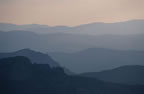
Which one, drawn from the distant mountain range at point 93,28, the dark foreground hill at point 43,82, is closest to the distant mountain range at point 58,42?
the distant mountain range at point 93,28

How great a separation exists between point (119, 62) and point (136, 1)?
3.23ft

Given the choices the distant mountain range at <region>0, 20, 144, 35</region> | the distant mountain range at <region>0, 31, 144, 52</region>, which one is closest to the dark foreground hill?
the distant mountain range at <region>0, 31, 144, 52</region>

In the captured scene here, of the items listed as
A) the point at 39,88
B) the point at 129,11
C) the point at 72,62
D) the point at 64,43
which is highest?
the point at 129,11

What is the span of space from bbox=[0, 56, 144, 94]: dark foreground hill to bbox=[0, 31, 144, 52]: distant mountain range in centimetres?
24

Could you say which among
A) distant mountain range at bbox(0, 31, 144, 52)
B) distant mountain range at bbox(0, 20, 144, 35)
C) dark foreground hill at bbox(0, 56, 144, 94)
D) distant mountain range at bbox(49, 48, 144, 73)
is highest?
distant mountain range at bbox(0, 20, 144, 35)

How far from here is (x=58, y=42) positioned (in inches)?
137

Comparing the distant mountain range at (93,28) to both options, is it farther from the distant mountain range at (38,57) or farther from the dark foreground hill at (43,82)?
the dark foreground hill at (43,82)

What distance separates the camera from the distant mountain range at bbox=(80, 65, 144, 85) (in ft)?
10.5

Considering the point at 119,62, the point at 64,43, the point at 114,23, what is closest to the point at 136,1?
the point at 114,23

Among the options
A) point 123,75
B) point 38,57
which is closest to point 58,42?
point 38,57

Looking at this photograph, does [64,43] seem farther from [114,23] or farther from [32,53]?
[114,23]

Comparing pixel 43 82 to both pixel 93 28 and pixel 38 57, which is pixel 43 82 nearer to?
pixel 38 57

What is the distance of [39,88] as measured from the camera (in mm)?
3305

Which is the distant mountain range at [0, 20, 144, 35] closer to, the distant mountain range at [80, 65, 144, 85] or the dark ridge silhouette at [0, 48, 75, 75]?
the dark ridge silhouette at [0, 48, 75, 75]
